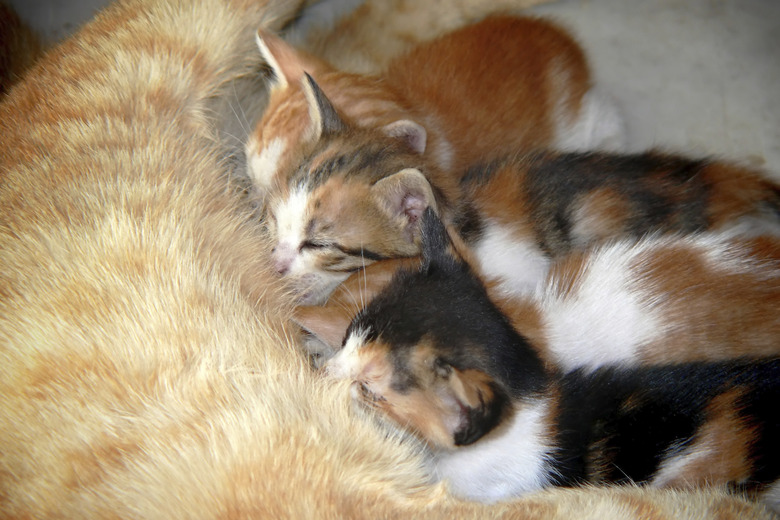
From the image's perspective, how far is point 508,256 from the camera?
4.50ft

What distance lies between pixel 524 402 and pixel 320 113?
2.25ft

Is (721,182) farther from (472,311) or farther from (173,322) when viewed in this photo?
(173,322)

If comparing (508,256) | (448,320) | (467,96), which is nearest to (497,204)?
(508,256)

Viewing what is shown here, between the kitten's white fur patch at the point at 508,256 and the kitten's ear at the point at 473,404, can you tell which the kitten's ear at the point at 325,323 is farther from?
the kitten's white fur patch at the point at 508,256

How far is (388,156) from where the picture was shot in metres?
1.30

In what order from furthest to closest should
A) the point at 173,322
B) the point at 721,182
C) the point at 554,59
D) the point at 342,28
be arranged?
the point at 342,28 < the point at 554,59 < the point at 721,182 < the point at 173,322

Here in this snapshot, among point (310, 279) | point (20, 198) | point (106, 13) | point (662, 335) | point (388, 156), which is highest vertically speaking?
point (106, 13)

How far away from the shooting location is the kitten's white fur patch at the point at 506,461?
1.06 metres

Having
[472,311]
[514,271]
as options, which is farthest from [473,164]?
[472,311]

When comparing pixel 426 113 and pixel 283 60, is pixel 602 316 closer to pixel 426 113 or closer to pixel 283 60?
pixel 426 113

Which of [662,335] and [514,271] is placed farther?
[514,271]

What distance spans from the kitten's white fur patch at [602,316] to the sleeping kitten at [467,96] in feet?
1.49

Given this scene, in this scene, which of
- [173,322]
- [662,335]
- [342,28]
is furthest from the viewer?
[342,28]

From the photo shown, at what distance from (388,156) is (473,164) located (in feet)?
1.17
